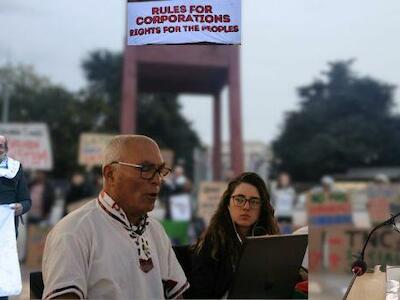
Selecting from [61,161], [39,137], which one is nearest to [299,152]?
[61,161]

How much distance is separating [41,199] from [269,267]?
24.1ft

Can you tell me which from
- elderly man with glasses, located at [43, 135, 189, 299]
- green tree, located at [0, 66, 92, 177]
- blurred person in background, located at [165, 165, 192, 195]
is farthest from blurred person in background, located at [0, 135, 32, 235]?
green tree, located at [0, 66, 92, 177]

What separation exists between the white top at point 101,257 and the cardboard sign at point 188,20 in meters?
0.72

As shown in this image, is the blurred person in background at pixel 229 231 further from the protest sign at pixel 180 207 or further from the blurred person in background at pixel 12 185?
the protest sign at pixel 180 207

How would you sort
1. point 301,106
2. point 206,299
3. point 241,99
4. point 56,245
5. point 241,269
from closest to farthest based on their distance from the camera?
1. point 56,245
2. point 241,269
3. point 206,299
4. point 241,99
5. point 301,106

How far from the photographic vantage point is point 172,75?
13.4 m

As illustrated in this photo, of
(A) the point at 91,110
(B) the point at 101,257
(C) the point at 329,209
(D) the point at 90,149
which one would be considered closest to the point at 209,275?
(B) the point at 101,257

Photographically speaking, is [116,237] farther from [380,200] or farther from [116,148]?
[380,200]

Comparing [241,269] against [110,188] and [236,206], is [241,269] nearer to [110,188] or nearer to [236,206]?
[236,206]

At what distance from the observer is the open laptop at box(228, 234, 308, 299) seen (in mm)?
2482

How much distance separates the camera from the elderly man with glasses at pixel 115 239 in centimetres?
179

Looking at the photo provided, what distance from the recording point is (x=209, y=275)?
294 cm

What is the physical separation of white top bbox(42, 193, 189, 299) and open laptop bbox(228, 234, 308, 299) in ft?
1.74

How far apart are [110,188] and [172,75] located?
11517mm
